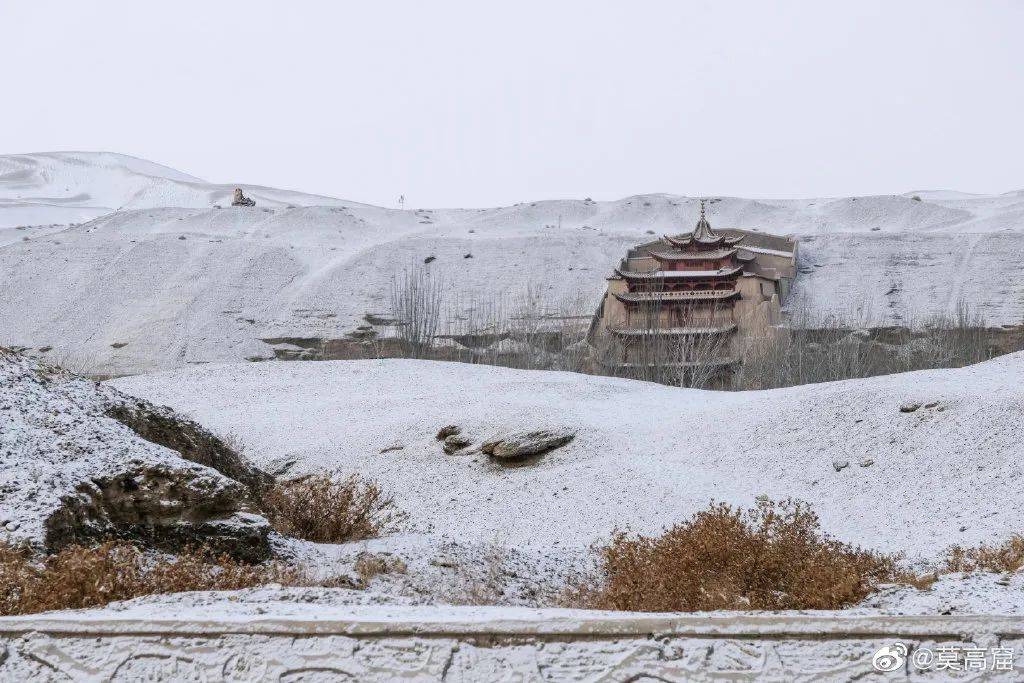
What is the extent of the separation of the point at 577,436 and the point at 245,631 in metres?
12.1

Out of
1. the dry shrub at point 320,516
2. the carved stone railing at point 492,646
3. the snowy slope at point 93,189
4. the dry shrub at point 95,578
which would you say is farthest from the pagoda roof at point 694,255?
the snowy slope at point 93,189

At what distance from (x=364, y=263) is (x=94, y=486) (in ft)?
120

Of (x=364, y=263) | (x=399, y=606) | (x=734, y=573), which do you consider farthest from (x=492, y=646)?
(x=364, y=263)

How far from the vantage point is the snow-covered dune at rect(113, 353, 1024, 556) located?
37.8ft

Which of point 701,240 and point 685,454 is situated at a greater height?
point 701,240

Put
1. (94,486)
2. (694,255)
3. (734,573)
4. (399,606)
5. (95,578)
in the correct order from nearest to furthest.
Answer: (399,606), (95,578), (734,573), (94,486), (694,255)

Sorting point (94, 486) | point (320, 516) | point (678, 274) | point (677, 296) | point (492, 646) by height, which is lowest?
point (320, 516)

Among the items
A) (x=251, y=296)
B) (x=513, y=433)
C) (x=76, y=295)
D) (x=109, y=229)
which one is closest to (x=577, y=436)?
(x=513, y=433)

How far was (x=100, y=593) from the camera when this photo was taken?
506 cm

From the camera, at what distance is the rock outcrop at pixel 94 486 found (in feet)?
21.8

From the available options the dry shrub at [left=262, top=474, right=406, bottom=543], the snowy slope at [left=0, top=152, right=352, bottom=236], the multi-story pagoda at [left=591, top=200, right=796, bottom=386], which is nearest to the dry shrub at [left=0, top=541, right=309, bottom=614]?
the dry shrub at [left=262, top=474, right=406, bottom=543]

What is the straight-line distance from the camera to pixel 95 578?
17.0ft

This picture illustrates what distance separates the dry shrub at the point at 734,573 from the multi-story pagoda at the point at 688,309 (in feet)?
73.2

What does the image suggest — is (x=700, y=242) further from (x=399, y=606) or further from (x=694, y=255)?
(x=399, y=606)
